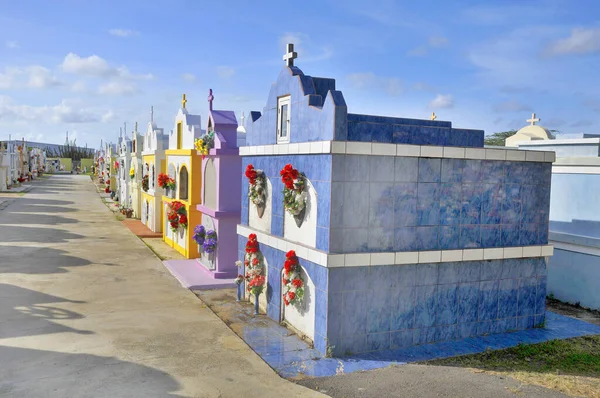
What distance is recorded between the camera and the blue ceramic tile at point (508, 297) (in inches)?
525

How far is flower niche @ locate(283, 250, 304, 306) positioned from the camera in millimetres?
12211

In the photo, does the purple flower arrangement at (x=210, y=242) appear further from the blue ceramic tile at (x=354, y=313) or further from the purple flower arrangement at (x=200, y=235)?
the blue ceramic tile at (x=354, y=313)

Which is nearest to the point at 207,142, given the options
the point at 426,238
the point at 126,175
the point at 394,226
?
the point at 394,226

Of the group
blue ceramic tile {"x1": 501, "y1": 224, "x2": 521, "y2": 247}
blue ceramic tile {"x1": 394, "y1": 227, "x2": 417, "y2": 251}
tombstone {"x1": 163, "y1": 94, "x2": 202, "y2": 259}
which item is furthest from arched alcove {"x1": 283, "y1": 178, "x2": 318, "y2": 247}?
tombstone {"x1": 163, "y1": 94, "x2": 202, "y2": 259}

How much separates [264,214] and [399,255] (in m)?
4.55

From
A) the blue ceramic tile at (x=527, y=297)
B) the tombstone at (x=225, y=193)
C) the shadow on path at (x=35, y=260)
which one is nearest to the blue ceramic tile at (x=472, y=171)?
the blue ceramic tile at (x=527, y=297)

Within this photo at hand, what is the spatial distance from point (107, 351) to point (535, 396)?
28.7ft

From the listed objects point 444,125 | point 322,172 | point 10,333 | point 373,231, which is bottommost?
point 10,333

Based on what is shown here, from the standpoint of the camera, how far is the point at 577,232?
17.5m

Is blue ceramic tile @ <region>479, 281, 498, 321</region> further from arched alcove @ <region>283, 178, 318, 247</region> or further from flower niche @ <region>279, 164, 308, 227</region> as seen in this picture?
flower niche @ <region>279, 164, 308, 227</region>

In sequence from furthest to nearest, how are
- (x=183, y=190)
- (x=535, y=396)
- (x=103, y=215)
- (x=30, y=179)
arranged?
1. (x=30, y=179)
2. (x=103, y=215)
3. (x=183, y=190)
4. (x=535, y=396)

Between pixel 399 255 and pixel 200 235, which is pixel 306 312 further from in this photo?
pixel 200 235

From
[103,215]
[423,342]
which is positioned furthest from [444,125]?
[103,215]

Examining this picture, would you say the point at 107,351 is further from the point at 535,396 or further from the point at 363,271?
the point at 535,396
